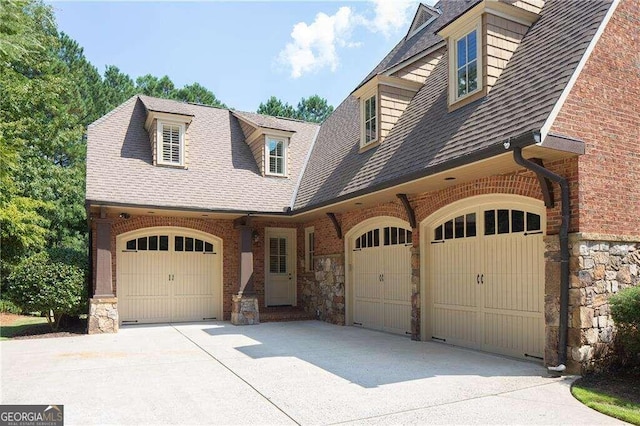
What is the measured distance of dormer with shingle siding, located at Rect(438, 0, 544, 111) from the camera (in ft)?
26.8

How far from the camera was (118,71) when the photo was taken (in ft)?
108

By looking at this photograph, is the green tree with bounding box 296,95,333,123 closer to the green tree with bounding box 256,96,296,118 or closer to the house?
the green tree with bounding box 256,96,296,118

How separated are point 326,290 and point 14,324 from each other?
357 inches

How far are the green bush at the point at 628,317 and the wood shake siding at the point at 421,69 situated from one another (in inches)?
262

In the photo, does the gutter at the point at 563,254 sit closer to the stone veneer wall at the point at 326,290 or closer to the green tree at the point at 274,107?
the stone veneer wall at the point at 326,290

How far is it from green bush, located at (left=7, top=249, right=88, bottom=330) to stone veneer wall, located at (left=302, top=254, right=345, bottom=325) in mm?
5858

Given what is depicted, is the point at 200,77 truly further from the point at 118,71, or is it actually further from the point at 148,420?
the point at 148,420

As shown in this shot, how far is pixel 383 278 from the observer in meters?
11.0

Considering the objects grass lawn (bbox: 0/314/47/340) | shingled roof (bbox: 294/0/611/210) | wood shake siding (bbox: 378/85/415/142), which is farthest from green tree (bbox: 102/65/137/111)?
wood shake siding (bbox: 378/85/415/142)

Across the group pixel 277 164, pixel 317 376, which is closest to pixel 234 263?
pixel 277 164

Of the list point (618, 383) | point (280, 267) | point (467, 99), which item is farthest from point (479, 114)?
point (280, 267)

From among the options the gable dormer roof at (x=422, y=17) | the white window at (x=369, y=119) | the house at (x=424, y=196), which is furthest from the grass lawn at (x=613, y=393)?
the gable dormer roof at (x=422, y=17)

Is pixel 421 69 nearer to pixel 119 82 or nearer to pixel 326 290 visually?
pixel 326 290

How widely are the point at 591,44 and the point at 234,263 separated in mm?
9949
